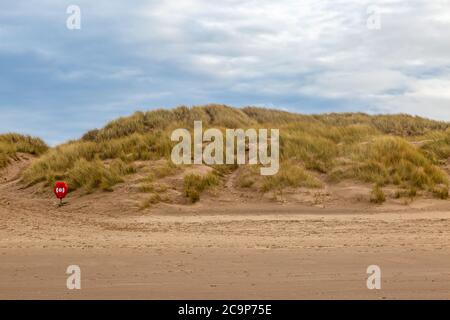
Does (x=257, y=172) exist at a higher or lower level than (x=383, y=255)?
higher

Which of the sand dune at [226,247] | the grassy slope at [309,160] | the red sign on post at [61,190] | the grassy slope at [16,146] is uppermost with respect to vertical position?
the grassy slope at [16,146]

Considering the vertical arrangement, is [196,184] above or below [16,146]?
below

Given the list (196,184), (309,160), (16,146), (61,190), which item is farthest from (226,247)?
(16,146)

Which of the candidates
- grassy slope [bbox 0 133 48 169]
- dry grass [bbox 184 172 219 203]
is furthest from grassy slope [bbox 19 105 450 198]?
grassy slope [bbox 0 133 48 169]

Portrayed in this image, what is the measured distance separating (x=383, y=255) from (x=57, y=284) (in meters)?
5.09

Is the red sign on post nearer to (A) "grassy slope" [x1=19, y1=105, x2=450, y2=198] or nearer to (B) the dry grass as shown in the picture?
(A) "grassy slope" [x1=19, y1=105, x2=450, y2=198]

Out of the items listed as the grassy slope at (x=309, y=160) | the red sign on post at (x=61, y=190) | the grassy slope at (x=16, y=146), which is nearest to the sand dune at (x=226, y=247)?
the red sign on post at (x=61, y=190)

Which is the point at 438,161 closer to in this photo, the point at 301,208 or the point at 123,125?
the point at 301,208

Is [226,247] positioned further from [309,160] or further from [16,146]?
[16,146]

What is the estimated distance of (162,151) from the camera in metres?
20.9

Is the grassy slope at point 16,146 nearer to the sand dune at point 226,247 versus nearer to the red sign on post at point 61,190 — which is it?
the sand dune at point 226,247

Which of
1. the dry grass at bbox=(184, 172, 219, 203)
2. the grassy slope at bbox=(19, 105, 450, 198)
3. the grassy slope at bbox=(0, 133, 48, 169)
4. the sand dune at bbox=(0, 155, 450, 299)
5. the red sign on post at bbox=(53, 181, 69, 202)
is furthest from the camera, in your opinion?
the grassy slope at bbox=(0, 133, 48, 169)

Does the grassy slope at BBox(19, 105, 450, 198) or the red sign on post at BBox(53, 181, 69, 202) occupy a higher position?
the grassy slope at BBox(19, 105, 450, 198)
